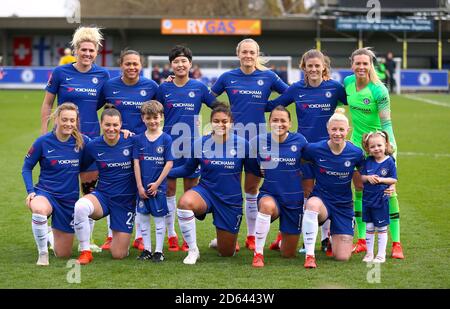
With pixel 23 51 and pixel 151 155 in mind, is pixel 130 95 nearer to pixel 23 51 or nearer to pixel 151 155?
pixel 151 155

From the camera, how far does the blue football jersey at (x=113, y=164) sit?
6910 mm

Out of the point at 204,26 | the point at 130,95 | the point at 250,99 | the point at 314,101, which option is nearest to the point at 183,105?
the point at 130,95

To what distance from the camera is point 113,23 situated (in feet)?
126

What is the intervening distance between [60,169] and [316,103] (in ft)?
7.47

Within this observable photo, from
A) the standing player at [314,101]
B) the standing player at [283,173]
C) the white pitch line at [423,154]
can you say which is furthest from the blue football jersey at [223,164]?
the white pitch line at [423,154]

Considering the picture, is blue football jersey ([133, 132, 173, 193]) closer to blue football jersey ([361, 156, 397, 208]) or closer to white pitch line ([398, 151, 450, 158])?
blue football jersey ([361, 156, 397, 208])

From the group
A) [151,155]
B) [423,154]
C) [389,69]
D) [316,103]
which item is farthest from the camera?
[389,69]

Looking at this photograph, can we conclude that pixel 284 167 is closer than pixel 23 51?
Yes

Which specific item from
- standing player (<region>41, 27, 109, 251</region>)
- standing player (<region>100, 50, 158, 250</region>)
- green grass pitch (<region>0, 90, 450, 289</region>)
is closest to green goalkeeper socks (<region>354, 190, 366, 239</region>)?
green grass pitch (<region>0, 90, 450, 289</region>)

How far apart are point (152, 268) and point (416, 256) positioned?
222cm

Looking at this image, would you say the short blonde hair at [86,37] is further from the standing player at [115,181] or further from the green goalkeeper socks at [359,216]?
the green goalkeeper socks at [359,216]

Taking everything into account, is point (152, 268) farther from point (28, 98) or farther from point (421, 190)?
point (28, 98)

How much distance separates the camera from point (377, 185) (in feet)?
22.3
